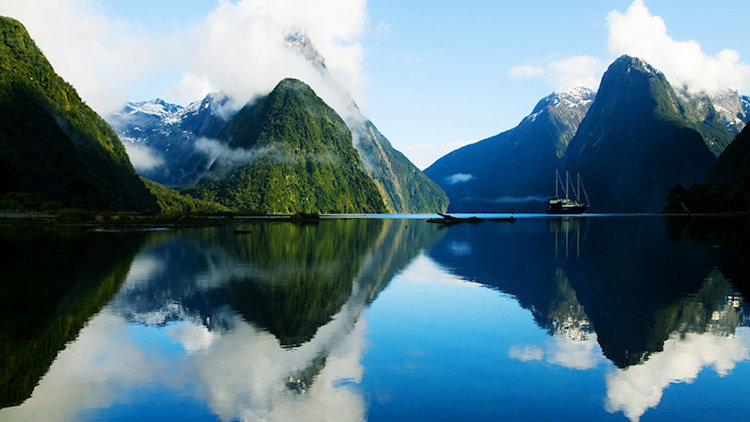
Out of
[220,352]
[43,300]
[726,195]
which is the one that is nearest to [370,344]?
[220,352]

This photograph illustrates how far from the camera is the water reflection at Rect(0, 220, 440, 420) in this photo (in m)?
12.8

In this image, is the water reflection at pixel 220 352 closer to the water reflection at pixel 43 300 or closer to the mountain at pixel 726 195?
the water reflection at pixel 43 300

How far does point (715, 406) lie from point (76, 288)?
30.5m

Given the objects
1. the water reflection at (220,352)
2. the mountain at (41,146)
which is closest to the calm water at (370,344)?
the water reflection at (220,352)

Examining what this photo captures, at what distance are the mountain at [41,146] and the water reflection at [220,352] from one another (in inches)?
5157

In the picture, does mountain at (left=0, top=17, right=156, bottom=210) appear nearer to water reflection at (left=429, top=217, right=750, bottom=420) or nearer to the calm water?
the calm water

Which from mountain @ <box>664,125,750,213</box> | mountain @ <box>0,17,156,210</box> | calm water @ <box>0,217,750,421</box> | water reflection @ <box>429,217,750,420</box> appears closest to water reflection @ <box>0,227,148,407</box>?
calm water @ <box>0,217,750,421</box>

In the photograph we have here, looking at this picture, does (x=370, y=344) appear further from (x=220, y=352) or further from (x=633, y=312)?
(x=633, y=312)

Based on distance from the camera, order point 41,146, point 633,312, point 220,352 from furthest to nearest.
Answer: point 41,146 < point 633,312 < point 220,352

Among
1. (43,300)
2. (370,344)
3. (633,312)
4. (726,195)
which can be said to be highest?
(726,195)

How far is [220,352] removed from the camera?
56.8ft

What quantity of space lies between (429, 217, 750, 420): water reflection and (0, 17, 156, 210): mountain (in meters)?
139

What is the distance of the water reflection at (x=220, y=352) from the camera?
1280 centimetres

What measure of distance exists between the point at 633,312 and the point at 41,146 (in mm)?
191370
